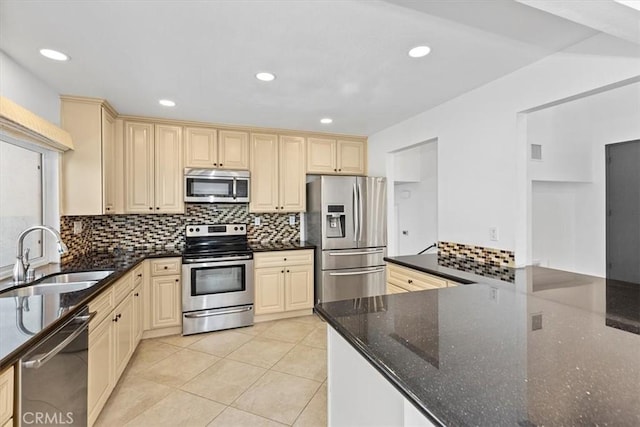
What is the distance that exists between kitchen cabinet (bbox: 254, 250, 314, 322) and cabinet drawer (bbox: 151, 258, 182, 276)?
0.83 meters

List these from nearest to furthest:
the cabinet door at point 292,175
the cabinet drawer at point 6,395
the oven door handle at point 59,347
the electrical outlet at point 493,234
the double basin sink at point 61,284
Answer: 1. the cabinet drawer at point 6,395
2. the oven door handle at point 59,347
3. the double basin sink at point 61,284
4. the electrical outlet at point 493,234
5. the cabinet door at point 292,175

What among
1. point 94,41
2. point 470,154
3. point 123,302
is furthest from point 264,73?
point 123,302

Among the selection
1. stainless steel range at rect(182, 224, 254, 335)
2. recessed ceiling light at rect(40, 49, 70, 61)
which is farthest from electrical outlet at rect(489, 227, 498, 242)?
recessed ceiling light at rect(40, 49, 70, 61)

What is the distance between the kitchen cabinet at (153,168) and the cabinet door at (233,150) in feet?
1.50

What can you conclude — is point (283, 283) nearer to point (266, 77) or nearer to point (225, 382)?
point (225, 382)

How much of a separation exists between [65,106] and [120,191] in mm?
919

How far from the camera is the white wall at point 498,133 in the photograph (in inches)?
69.7

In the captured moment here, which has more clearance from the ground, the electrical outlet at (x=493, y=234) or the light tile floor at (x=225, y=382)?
the electrical outlet at (x=493, y=234)

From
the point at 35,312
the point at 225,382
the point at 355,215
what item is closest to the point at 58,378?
the point at 35,312

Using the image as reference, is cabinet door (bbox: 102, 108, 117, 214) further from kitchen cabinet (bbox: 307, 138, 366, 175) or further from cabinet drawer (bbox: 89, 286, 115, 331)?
kitchen cabinet (bbox: 307, 138, 366, 175)

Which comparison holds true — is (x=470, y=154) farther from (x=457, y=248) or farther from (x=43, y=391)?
(x=43, y=391)

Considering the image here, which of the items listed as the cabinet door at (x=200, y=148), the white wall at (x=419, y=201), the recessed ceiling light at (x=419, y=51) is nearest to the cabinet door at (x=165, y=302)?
the cabinet door at (x=200, y=148)

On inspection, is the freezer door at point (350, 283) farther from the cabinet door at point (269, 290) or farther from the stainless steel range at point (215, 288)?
the stainless steel range at point (215, 288)

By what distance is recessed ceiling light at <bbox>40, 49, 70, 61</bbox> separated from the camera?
1913 mm
